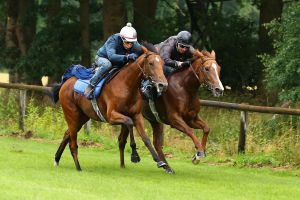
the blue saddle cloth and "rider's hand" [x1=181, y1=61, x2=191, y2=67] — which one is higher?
"rider's hand" [x1=181, y1=61, x2=191, y2=67]

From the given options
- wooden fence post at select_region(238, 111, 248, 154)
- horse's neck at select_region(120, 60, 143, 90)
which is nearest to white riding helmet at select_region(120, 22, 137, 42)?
horse's neck at select_region(120, 60, 143, 90)

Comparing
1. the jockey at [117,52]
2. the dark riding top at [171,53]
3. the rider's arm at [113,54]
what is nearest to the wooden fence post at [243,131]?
the dark riding top at [171,53]

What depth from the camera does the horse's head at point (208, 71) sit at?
570 inches

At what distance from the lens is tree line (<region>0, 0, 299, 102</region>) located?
3000 centimetres

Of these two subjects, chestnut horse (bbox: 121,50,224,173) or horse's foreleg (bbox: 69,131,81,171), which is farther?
horse's foreleg (bbox: 69,131,81,171)

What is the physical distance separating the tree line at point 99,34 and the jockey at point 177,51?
11685 mm

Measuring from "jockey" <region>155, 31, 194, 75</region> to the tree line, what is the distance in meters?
11.7

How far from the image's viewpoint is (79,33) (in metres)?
31.1

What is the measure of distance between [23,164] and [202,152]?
3419 millimetres

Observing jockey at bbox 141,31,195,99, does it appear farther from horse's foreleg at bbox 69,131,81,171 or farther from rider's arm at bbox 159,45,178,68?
horse's foreleg at bbox 69,131,81,171

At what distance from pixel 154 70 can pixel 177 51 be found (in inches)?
59.7

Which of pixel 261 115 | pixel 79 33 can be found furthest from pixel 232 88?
pixel 261 115

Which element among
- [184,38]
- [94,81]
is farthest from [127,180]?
[184,38]

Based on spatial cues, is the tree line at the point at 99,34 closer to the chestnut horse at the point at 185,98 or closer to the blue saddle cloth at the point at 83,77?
the blue saddle cloth at the point at 83,77
